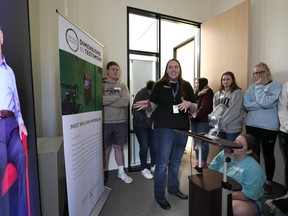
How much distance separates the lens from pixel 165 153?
189 cm

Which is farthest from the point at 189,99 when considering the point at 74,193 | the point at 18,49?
the point at 18,49

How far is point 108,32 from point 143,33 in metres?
0.66

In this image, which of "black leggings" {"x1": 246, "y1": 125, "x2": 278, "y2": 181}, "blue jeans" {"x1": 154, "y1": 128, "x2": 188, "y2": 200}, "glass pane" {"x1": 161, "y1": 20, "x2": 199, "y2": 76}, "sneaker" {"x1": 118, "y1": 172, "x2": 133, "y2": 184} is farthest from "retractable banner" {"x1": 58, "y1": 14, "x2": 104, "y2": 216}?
"glass pane" {"x1": 161, "y1": 20, "x2": 199, "y2": 76}

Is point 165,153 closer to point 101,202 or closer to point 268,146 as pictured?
point 101,202

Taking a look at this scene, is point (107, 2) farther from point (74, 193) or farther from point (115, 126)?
point (74, 193)

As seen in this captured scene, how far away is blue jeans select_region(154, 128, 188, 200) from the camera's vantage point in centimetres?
188

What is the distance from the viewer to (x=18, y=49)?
0.90 meters

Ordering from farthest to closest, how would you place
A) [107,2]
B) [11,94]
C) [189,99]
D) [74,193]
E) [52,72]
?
[107,2] < [52,72] < [189,99] < [74,193] < [11,94]

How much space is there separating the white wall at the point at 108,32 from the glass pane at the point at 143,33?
162 mm

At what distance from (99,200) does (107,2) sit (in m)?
2.74

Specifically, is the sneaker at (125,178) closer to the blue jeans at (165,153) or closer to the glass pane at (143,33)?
the blue jeans at (165,153)

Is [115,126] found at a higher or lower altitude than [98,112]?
lower

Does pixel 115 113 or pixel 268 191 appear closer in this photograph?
pixel 268 191

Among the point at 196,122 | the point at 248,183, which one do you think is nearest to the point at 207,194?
the point at 248,183
